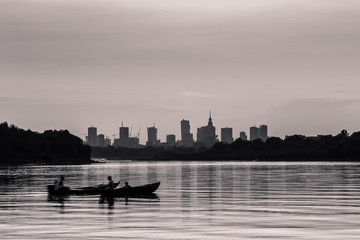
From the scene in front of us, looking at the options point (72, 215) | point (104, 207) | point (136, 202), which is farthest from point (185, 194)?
point (72, 215)

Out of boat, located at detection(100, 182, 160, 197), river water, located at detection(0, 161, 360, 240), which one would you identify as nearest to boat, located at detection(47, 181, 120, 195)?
river water, located at detection(0, 161, 360, 240)

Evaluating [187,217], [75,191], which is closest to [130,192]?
[75,191]

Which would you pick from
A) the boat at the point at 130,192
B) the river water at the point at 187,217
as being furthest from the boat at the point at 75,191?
the boat at the point at 130,192

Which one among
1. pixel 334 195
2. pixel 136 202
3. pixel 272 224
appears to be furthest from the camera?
pixel 334 195

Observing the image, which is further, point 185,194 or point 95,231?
point 185,194

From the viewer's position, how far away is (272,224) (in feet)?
169

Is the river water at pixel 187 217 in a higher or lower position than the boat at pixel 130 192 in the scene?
lower

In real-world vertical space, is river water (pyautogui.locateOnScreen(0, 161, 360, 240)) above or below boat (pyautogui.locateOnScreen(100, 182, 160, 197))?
below

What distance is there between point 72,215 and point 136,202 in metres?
14.6

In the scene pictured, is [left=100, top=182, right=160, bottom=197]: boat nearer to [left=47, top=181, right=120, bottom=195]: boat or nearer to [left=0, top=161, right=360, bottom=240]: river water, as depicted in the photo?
[left=0, top=161, right=360, bottom=240]: river water

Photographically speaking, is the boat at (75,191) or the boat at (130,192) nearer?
the boat at (130,192)

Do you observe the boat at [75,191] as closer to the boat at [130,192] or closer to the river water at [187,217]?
the river water at [187,217]

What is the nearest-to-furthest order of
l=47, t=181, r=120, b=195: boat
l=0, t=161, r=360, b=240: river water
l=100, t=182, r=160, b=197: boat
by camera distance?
l=0, t=161, r=360, b=240: river water < l=100, t=182, r=160, b=197: boat < l=47, t=181, r=120, b=195: boat

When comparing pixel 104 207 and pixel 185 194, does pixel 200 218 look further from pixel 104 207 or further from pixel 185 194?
pixel 185 194
